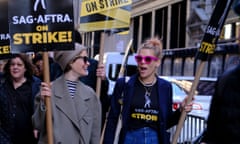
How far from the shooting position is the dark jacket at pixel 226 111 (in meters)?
2.71

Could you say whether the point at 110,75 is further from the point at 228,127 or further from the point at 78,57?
the point at 228,127

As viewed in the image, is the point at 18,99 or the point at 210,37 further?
the point at 18,99

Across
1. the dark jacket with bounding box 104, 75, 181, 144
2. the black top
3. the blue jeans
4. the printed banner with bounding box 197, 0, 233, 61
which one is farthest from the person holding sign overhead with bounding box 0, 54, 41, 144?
the printed banner with bounding box 197, 0, 233, 61

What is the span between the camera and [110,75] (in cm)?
1786

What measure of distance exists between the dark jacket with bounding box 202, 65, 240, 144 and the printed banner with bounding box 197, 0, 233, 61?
235cm

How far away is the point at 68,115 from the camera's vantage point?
465cm

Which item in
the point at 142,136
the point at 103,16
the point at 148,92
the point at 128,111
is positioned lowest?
the point at 142,136

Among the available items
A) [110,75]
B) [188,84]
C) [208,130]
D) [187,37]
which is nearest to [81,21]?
[208,130]

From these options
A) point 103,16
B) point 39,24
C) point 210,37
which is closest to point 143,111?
point 210,37

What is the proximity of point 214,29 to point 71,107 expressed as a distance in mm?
1520

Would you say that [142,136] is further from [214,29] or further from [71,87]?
[214,29]

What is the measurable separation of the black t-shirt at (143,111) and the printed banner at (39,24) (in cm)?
74

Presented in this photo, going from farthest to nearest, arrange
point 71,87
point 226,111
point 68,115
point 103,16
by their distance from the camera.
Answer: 1. point 103,16
2. point 71,87
3. point 68,115
4. point 226,111

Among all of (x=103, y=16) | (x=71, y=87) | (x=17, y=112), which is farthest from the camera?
(x=103, y=16)
